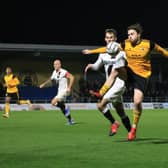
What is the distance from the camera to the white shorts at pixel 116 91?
11.4 metres

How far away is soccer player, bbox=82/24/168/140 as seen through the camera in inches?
414

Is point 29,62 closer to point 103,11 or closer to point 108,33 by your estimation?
point 103,11

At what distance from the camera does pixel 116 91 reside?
11469 millimetres

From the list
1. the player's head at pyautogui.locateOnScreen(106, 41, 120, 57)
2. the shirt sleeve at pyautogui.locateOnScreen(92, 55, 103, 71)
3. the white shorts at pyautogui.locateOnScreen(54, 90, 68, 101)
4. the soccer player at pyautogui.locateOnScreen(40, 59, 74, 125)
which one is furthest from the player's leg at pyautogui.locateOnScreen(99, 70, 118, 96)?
the white shorts at pyautogui.locateOnScreen(54, 90, 68, 101)

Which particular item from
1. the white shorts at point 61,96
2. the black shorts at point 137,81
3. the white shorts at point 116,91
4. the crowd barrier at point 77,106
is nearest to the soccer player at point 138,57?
the black shorts at point 137,81

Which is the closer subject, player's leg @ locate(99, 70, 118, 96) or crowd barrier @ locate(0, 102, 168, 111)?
player's leg @ locate(99, 70, 118, 96)

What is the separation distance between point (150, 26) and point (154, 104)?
568 centimetres

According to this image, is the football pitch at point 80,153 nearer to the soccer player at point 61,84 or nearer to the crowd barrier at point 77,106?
the soccer player at point 61,84

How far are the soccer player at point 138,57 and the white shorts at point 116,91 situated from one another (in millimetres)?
715

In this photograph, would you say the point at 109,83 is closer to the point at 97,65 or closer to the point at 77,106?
the point at 97,65

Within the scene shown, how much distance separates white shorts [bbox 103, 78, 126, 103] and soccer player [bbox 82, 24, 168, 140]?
2.35 ft

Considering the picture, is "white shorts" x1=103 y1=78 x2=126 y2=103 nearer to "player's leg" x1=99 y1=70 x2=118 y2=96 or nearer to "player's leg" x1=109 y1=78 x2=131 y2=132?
"player's leg" x1=109 y1=78 x2=131 y2=132

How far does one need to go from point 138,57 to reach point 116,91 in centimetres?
116

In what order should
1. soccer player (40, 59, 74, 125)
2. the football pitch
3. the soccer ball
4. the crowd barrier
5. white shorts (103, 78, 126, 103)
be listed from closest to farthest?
the football pitch → the soccer ball → white shorts (103, 78, 126, 103) → soccer player (40, 59, 74, 125) → the crowd barrier
